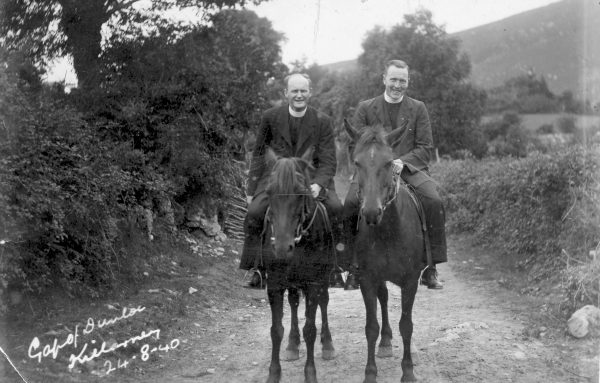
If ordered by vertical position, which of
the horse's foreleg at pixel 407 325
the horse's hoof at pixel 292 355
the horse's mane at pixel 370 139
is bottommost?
the horse's hoof at pixel 292 355

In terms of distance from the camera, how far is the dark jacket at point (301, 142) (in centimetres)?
592

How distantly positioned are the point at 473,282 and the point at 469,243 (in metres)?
3.19

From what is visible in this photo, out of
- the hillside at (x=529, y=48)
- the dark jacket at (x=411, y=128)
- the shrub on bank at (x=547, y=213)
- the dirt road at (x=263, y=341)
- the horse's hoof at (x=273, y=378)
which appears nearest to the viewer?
the horse's hoof at (x=273, y=378)

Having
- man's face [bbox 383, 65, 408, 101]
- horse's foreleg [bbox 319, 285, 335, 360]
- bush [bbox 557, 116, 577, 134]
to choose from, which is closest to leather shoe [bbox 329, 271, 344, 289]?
horse's foreleg [bbox 319, 285, 335, 360]

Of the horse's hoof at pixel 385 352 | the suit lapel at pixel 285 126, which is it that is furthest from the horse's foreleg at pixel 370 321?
the suit lapel at pixel 285 126

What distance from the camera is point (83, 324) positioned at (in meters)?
6.40

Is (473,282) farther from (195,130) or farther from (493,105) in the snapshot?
(493,105)

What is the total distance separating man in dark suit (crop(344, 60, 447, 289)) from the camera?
610 cm

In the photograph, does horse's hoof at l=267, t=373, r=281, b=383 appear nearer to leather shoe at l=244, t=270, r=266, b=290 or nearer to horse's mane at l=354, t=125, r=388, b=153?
leather shoe at l=244, t=270, r=266, b=290

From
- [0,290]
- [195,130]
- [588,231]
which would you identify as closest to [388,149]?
[0,290]

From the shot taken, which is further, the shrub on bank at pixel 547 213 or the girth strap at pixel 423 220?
the shrub on bank at pixel 547 213

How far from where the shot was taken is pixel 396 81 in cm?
629

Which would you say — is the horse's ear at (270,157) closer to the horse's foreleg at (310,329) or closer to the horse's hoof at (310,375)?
the horse's foreleg at (310,329)

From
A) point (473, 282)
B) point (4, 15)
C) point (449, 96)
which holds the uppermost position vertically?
point (449, 96)
